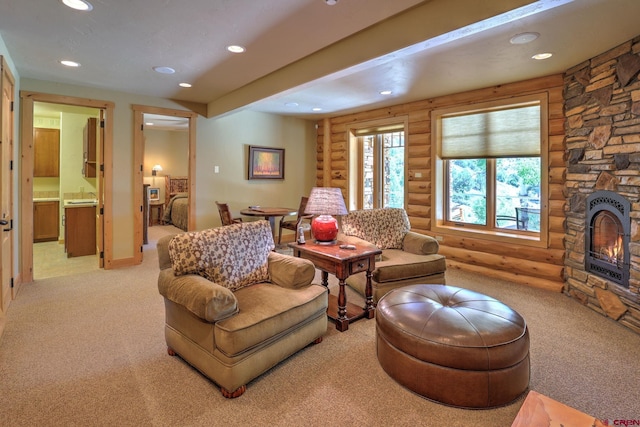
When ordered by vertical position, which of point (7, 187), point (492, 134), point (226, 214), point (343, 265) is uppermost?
point (492, 134)

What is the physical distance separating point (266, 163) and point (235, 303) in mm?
4523

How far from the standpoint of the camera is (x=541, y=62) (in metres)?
3.44

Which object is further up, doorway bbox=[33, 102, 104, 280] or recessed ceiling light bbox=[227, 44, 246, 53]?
recessed ceiling light bbox=[227, 44, 246, 53]

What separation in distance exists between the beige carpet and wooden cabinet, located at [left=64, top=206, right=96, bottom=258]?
2.42m

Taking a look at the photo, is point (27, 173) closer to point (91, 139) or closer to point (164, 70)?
point (91, 139)

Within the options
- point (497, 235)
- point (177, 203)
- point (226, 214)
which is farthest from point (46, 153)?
point (497, 235)

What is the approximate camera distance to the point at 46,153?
635 centimetres

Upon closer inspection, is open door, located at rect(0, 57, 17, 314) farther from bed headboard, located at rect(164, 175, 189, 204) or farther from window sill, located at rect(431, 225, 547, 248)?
bed headboard, located at rect(164, 175, 189, 204)

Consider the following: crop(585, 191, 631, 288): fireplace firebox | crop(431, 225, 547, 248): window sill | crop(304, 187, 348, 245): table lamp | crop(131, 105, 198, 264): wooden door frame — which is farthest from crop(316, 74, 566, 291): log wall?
crop(131, 105, 198, 264): wooden door frame

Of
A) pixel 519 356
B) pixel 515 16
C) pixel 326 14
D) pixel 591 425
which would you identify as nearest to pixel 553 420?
pixel 591 425

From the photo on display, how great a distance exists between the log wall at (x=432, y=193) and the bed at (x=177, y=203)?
3539mm

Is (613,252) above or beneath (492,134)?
beneath

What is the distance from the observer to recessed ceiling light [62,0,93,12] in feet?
7.66

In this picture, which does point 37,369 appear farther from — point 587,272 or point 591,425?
point 587,272
